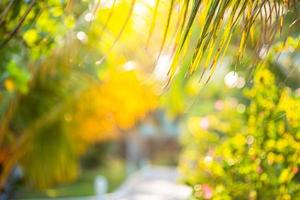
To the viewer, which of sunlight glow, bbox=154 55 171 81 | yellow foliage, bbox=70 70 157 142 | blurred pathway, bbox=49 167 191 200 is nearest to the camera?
sunlight glow, bbox=154 55 171 81

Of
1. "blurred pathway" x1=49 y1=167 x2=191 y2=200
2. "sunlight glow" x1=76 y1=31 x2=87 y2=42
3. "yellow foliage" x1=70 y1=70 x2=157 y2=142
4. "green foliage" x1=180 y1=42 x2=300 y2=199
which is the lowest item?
"green foliage" x1=180 y1=42 x2=300 y2=199

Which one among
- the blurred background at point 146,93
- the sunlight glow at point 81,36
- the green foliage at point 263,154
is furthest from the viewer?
the sunlight glow at point 81,36

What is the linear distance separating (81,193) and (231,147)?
46.1 ft

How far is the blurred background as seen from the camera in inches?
134

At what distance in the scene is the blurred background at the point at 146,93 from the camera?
3.40 m

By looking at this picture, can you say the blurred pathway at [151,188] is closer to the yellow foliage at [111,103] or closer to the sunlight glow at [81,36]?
the yellow foliage at [111,103]

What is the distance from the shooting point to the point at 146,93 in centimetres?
1909

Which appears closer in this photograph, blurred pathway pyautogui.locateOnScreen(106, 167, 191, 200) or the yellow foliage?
the yellow foliage

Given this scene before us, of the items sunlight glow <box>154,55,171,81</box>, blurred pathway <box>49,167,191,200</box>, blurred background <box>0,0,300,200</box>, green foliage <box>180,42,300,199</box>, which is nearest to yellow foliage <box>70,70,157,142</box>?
blurred background <box>0,0,300,200</box>

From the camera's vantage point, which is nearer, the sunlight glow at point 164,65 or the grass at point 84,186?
the sunlight glow at point 164,65

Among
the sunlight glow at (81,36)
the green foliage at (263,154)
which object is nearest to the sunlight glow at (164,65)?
the green foliage at (263,154)

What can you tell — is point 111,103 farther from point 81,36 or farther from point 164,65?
point 164,65

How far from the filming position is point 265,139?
5.99 meters

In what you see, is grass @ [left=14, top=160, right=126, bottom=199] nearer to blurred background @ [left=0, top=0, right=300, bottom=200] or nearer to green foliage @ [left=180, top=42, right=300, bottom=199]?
blurred background @ [left=0, top=0, right=300, bottom=200]
